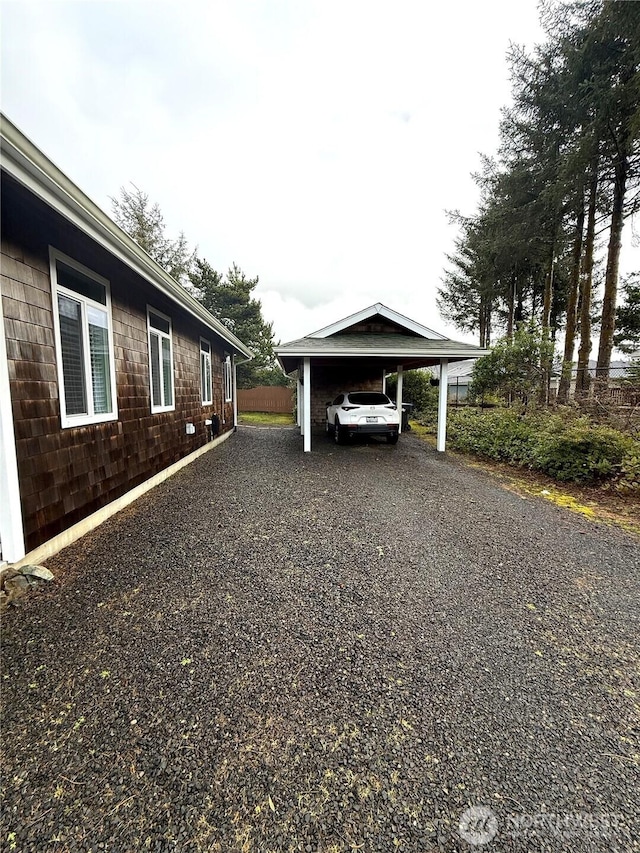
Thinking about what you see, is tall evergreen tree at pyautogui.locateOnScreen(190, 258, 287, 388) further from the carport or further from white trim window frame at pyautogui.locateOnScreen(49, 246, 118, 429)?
white trim window frame at pyautogui.locateOnScreen(49, 246, 118, 429)

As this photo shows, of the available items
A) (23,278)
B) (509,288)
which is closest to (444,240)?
(509,288)

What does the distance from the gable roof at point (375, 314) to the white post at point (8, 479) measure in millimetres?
7462

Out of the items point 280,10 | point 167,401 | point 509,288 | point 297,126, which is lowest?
point 167,401

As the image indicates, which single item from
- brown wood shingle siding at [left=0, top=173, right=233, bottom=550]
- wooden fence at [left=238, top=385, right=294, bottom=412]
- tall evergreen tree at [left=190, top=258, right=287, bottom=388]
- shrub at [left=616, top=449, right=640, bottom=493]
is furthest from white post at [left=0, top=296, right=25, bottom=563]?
wooden fence at [left=238, top=385, right=294, bottom=412]

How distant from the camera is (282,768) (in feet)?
4.82

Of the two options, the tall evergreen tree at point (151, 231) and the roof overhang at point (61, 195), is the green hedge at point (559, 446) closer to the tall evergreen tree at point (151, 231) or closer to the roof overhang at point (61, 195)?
the roof overhang at point (61, 195)

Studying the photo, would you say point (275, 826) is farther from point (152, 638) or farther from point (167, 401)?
point (167, 401)

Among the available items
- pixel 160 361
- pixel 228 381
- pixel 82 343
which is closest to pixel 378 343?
pixel 160 361

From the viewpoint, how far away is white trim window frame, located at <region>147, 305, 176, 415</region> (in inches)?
221

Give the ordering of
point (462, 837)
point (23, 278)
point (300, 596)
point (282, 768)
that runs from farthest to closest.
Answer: point (23, 278)
point (300, 596)
point (282, 768)
point (462, 837)

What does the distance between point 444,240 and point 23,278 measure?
21669 millimetres

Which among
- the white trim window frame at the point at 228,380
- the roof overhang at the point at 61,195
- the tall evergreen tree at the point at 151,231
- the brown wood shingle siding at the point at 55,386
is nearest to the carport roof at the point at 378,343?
the white trim window frame at the point at 228,380

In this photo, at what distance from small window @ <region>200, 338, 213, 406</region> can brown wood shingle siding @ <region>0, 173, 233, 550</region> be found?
10.2ft

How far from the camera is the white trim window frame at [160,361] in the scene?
5609 millimetres
